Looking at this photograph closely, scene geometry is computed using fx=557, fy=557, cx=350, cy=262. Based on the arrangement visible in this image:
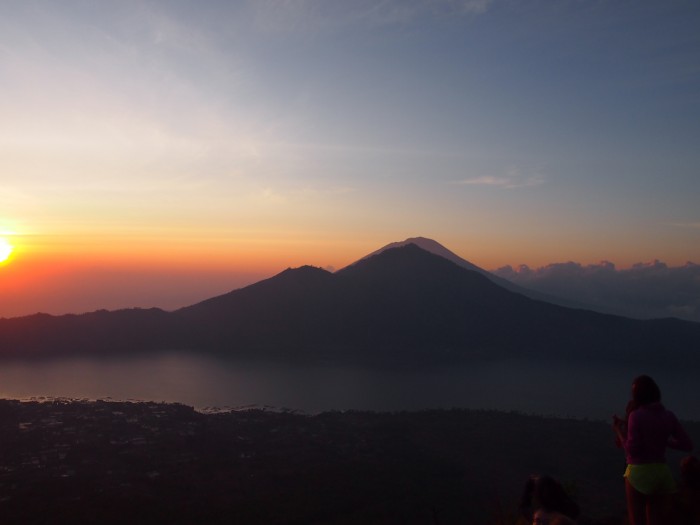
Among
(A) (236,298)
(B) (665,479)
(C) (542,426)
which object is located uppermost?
(A) (236,298)

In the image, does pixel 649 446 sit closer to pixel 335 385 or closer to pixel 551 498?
pixel 551 498

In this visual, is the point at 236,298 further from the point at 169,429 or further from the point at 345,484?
the point at 345,484

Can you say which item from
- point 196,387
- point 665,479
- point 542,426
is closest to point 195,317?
point 196,387

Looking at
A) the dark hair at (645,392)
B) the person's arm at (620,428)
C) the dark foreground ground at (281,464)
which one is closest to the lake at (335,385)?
the dark foreground ground at (281,464)

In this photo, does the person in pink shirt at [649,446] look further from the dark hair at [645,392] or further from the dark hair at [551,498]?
the dark hair at [551,498]

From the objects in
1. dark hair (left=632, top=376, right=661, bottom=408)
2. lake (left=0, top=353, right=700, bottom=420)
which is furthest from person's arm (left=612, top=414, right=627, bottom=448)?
lake (left=0, top=353, right=700, bottom=420)

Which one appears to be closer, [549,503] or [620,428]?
[549,503]

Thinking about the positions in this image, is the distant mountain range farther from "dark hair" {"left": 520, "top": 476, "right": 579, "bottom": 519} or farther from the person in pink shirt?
"dark hair" {"left": 520, "top": 476, "right": 579, "bottom": 519}

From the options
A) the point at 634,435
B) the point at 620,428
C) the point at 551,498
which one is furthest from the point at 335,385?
the point at 551,498
